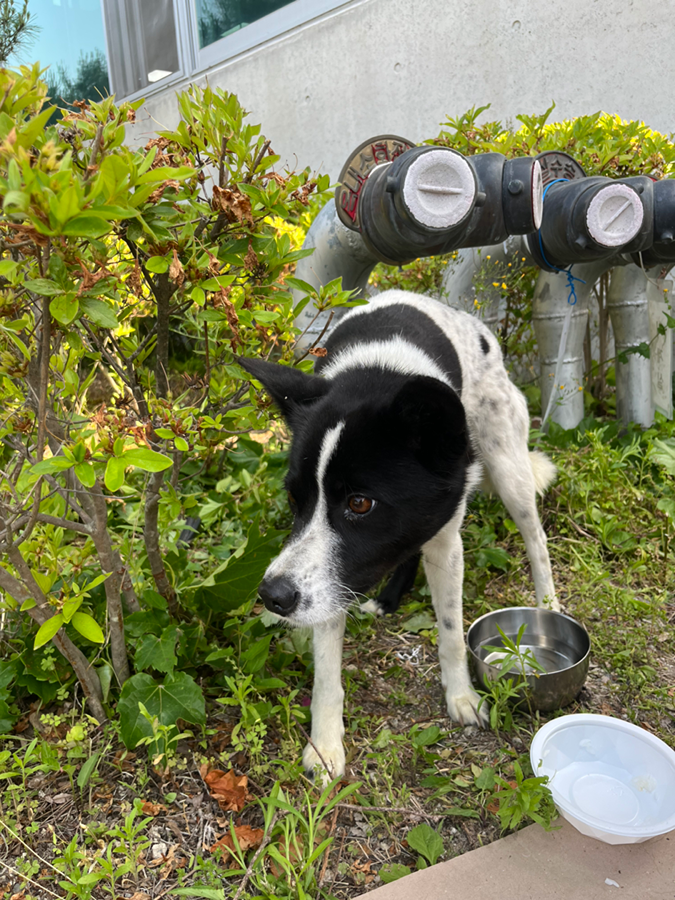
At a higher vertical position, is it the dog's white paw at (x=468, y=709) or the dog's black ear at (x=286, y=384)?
the dog's black ear at (x=286, y=384)

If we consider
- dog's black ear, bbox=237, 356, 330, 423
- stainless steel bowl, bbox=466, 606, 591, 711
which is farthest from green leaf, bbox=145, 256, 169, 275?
stainless steel bowl, bbox=466, 606, 591, 711

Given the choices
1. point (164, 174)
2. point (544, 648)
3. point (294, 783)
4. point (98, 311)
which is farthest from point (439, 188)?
point (294, 783)

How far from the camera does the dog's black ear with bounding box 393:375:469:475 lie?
1722 mm

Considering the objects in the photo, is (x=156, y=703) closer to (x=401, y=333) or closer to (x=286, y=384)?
(x=286, y=384)

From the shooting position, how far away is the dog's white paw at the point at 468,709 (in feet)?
7.29

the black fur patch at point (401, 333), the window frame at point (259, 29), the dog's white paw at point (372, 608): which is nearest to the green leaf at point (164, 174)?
the black fur patch at point (401, 333)

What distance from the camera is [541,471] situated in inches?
121

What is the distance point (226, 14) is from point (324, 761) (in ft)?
22.8

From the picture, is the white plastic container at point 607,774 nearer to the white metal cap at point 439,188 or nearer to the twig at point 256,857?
the twig at point 256,857

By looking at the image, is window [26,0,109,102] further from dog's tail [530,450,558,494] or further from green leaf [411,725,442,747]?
green leaf [411,725,442,747]

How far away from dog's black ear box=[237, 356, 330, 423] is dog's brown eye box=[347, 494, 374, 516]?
0.36 m

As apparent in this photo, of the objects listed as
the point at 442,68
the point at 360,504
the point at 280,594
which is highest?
the point at 442,68

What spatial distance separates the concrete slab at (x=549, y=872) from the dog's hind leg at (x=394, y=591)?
4.05 feet

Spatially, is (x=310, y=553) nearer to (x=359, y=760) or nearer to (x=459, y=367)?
(x=359, y=760)
